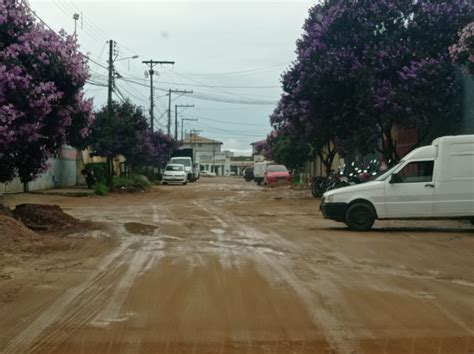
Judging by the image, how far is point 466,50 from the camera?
48.6 ft

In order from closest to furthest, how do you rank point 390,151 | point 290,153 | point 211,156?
point 390,151 → point 290,153 → point 211,156

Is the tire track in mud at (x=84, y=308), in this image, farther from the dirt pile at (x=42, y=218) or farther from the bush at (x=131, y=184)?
the bush at (x=131, y=184)

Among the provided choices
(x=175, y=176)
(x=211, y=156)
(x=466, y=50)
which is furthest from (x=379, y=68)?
(x=211, y=156)

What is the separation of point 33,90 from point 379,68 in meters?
13.2

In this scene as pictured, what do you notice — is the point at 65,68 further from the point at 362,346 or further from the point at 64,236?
the point at 362,346

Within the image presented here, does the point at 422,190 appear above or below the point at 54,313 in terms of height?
above

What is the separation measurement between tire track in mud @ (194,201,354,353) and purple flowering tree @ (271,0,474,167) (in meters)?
7.78

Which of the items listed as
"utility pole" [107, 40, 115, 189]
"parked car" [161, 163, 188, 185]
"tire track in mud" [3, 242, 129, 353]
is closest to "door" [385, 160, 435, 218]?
"tire track in mud" [3, 242, 129, 353]

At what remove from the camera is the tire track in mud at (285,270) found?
229 inches

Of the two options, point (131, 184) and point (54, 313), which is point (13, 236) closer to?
point (54, 313)

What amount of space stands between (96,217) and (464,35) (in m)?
11.4

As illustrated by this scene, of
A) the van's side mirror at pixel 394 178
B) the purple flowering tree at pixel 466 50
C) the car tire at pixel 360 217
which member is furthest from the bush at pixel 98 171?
the van's side mirror at pixel 394 178

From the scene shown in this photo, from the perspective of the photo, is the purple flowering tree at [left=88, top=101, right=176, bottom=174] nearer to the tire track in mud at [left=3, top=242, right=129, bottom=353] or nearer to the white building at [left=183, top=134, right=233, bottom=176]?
the tire track in mud at [left=3, top=242, right=129, bottom=353]

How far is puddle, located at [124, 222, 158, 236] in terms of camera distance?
14.1 m
